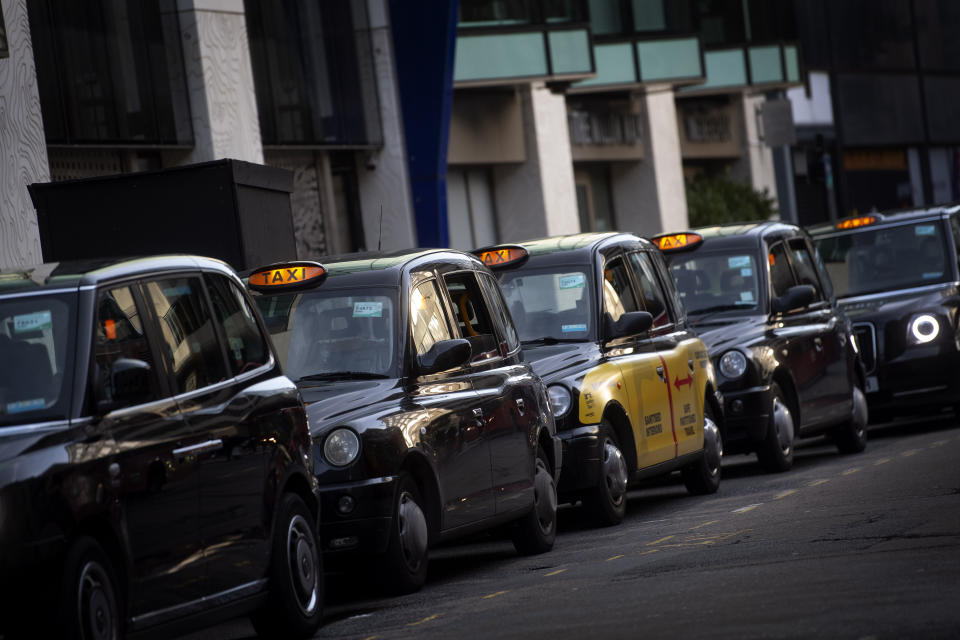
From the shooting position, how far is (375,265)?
11.0 metres

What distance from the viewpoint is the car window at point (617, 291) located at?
45.0 feet

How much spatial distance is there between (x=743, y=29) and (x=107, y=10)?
80.3ft

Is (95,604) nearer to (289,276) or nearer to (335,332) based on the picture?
(335,332)

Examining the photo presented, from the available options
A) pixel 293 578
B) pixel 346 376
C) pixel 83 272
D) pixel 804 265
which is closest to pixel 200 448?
pixel 83 272

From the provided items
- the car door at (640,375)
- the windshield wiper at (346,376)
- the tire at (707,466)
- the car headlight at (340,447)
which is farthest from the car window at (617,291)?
the car headlight at (340,447)

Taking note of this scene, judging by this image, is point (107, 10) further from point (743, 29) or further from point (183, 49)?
point (743, 29)

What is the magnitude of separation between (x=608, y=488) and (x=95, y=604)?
6348 mm

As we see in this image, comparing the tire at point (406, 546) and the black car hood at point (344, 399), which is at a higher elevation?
the black car hood at point (344, 399)

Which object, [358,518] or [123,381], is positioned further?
[358,518]

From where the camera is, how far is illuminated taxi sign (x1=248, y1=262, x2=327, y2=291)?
10914mm

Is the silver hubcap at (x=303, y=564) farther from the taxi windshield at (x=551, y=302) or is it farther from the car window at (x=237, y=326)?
the taxi windshield at (x=551, y=302)

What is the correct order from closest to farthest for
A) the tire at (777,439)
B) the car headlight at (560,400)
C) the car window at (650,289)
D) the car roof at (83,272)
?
the car roof at (83,272)
the car headlight at (560,400)
the car window at (650,289)
the tire at (777,439)

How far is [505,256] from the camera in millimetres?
13797

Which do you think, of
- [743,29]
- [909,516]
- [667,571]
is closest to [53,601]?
[667,571]
